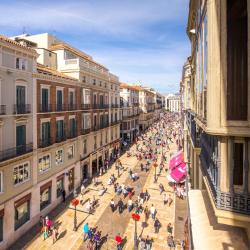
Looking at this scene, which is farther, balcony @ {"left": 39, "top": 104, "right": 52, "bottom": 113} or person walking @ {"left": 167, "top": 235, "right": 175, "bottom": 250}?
balcony @ {"left": 39, "top": 104, "right": 52, "bottom": 113}

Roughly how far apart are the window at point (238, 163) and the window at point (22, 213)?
17750 mm

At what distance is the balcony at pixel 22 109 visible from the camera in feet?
62.1

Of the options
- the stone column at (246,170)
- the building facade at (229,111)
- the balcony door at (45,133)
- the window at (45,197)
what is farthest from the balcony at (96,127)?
the stone column at (246,170)

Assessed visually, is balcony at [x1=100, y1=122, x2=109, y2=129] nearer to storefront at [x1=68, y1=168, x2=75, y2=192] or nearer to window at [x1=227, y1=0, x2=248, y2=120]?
storefront at [x1=68, y1=168, x2=75, y2=192]

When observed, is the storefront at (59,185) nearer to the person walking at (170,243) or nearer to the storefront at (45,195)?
the storefront at (45,195)

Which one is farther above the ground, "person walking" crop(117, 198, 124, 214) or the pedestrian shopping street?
"person walking" crop(117, 198, 124, 214)

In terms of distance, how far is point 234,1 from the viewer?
7363 millimetres

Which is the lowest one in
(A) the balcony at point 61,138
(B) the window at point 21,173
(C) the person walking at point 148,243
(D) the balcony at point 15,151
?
(C) the person walking at point 148,243

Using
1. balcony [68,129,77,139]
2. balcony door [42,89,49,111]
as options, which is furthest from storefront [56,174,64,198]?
balcony door [42,89,49,111]

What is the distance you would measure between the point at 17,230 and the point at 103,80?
27050 millimetres

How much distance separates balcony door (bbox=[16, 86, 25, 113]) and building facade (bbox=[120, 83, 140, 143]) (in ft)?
124

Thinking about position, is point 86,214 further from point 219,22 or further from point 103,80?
point 103,80

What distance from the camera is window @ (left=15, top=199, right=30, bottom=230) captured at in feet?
62.3

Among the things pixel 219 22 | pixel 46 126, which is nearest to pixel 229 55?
pixel 219 22
